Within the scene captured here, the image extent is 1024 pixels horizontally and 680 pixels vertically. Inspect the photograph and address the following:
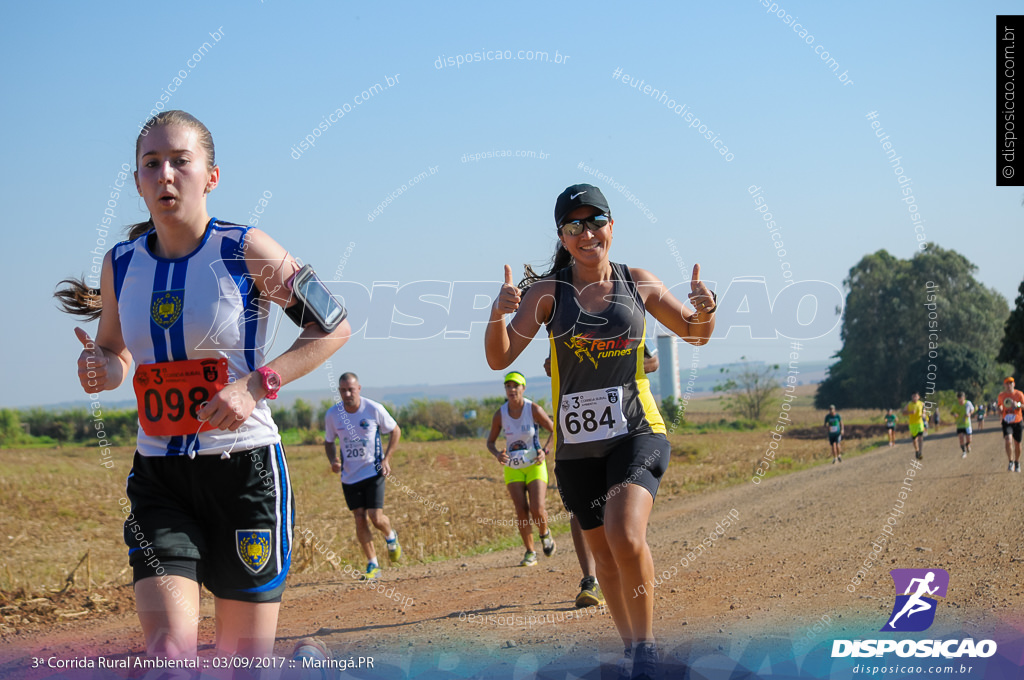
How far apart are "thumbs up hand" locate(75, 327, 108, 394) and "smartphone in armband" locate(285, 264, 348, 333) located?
73 cm

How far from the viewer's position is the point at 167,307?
285cm

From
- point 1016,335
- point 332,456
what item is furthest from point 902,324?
point 332,456

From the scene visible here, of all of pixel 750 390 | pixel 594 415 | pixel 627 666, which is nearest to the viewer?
pixel 627 666

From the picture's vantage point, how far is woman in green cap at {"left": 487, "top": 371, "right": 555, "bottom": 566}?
9047mm

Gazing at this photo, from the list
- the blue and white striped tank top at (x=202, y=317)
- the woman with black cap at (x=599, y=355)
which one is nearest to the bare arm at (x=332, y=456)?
the woman with black cap at (x=599, y=355)

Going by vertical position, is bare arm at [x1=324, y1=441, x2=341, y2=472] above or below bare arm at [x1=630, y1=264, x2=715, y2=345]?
below

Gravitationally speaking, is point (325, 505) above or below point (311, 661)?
below

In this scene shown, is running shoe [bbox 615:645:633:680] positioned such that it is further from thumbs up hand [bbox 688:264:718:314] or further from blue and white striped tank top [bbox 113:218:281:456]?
blue and white striped tank top [bbox 113:218:281:456]

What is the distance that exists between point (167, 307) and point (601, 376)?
2.15 m

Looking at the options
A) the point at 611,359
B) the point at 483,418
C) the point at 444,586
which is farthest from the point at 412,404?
the point at 611,359

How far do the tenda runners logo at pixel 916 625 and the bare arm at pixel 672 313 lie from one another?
6.27 feet

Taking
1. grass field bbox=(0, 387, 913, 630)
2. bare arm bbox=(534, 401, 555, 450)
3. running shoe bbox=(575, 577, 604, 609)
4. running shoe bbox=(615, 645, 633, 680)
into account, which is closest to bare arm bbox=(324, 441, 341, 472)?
grass field bbox=(0, 387, 913, 630)

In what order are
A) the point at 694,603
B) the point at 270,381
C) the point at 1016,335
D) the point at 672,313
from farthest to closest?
the point at 1016,335 → the point at 694,603 → the point at 672,313 → the point at 270,381

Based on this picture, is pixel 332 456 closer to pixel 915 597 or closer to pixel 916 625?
pixel 915 597
